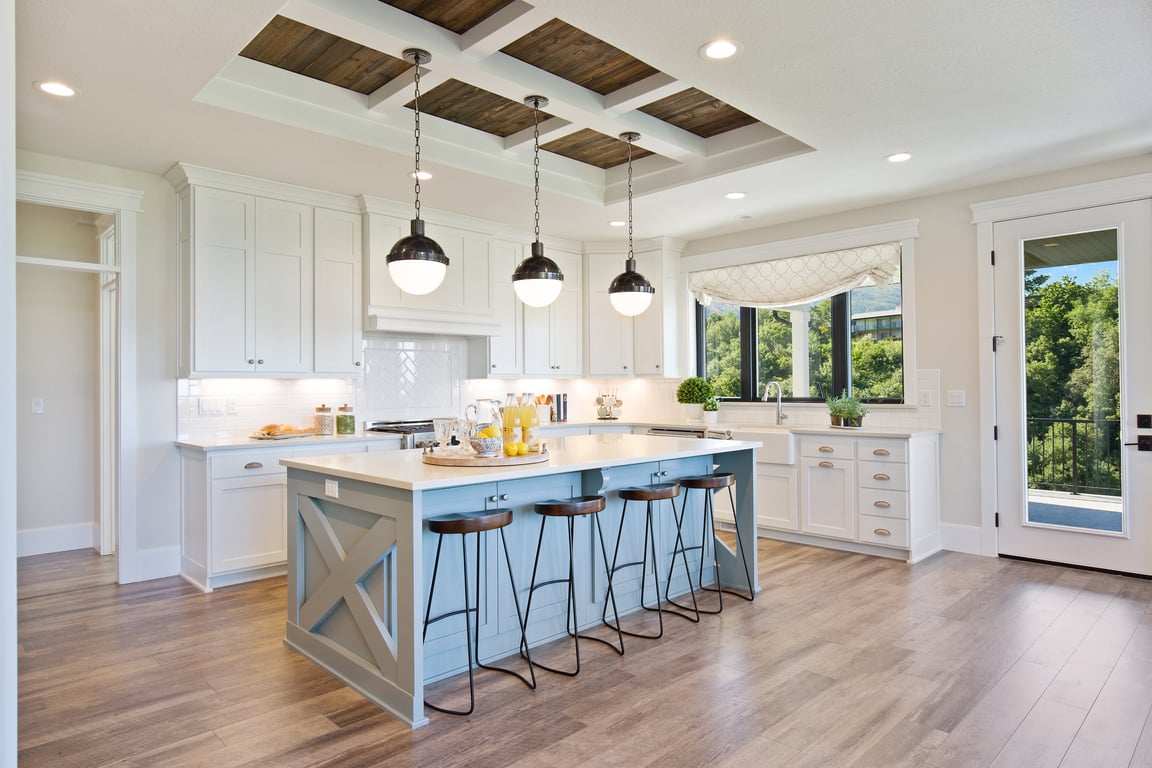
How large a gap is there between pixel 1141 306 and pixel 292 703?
5.13 metres

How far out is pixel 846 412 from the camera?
5.23m

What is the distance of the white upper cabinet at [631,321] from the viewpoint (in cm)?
661

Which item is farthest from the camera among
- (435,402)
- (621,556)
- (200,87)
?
(435,402)

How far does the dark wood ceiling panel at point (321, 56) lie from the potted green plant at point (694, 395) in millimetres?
3545

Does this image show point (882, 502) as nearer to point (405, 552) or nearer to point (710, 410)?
point (710, 410)

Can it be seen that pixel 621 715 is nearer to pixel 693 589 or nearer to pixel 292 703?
pixel 292 703

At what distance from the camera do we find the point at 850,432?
199 inches

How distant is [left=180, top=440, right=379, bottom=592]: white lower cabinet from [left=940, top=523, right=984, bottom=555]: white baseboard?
4455 millimetres

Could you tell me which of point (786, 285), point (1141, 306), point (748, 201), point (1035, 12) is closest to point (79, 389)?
point (748, 201)

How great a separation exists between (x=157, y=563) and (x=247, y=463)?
950mm

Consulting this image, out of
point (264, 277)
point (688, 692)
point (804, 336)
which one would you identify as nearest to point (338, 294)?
point (264, 277)

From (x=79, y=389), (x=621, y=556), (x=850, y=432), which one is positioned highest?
(x=79, y=389)

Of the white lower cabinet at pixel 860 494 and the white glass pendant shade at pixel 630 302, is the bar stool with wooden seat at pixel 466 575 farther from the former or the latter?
the white lower cabinet at pixel 860 494

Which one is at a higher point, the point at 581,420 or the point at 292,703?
the point at 581,420
